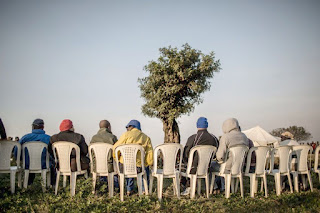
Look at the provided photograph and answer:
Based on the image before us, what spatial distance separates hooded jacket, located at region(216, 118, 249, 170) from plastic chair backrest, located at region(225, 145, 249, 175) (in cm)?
11

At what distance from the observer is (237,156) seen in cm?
793

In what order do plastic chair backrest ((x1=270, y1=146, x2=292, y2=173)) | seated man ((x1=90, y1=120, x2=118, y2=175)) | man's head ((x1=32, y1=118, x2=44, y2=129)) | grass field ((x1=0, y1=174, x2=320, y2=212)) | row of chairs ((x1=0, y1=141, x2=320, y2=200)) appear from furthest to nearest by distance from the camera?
man's head ((x1=32, y1=118, x2=44, y2=129)) < seated man ((x1=90, y1=120, x2=118, y2=175)) < plastic chair backrest ((x1=270, y1=146, x2=292, y2=173)) < row of chairs ((x1=0, y1=141, x2=320, y2=200)) < grass field ((x1=0, y1=174, x2=320, y2=212))

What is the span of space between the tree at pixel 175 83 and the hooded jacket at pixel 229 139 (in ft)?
49.3

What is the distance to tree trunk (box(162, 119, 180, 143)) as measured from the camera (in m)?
24.3

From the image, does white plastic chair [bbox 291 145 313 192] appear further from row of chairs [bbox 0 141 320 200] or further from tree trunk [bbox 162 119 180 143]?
tree trunk [bbox 162 119 180 143]

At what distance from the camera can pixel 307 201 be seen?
751cm

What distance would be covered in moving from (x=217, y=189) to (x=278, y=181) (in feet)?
6.23

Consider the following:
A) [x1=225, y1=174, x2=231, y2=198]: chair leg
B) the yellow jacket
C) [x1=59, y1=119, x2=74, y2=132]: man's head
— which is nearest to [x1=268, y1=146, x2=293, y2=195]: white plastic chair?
[x1=225, y1=174, x2=231, y2=198]: chair leg

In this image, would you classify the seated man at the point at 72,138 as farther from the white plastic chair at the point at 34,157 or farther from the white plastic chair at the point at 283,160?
the white plastic chair at the point at 283,160

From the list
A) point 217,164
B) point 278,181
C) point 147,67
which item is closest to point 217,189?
point 217,164

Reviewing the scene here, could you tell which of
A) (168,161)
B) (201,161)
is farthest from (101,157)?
(201,161)

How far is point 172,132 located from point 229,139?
16388 mm

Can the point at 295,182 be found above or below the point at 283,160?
below

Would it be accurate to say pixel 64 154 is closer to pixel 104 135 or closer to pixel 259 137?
pixel 104 135
